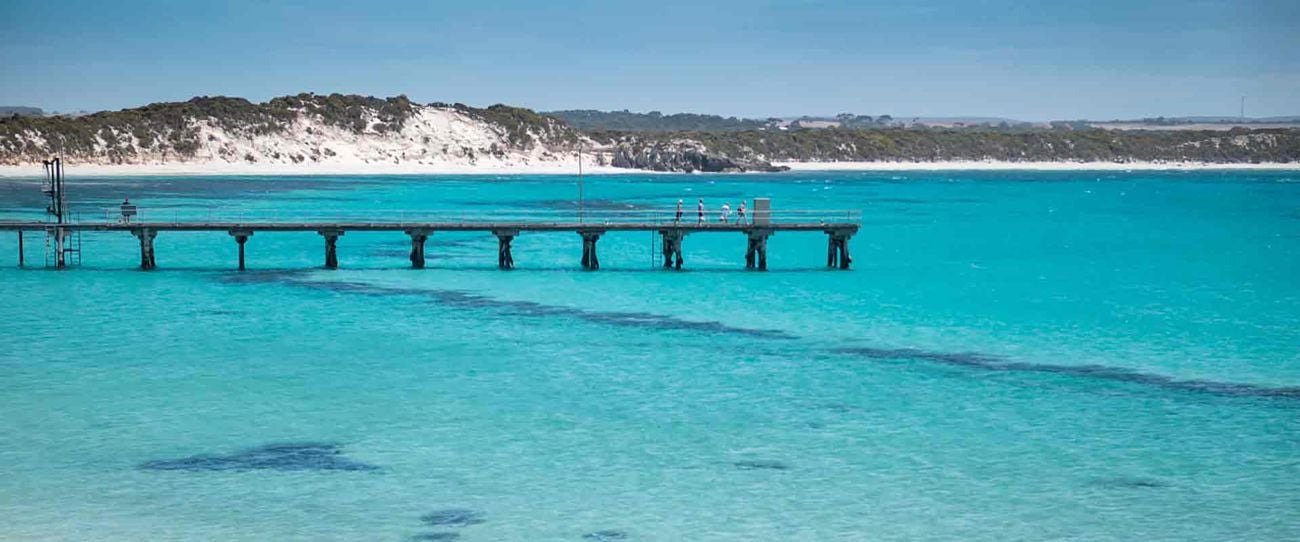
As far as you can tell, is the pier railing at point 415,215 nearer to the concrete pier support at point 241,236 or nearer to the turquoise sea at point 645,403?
the turquoise sea at point 645,403

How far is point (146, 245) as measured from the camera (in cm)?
6419

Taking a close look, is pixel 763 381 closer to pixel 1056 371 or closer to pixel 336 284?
pixel 1056 371

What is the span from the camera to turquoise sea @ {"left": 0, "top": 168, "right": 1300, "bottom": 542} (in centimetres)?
2459

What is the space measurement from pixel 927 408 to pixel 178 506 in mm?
16254

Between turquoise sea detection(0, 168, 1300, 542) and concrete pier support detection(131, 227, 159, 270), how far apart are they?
110cm

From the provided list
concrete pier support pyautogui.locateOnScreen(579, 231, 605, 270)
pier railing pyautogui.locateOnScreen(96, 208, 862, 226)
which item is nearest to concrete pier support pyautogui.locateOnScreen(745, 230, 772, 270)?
concrete pier support pyautogui.locateOnScreen(579, 231, 605, 270)

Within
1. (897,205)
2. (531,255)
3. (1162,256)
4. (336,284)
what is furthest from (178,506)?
(897,205)

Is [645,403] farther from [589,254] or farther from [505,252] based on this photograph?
[589,254]

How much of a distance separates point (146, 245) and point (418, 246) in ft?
37.8

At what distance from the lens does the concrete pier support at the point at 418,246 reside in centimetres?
6456

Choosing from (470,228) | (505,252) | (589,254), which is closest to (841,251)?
(589,254)

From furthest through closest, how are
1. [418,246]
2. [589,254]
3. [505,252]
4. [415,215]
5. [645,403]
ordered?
[415,215], [589,254], [505,252], [418,246], [645,403]

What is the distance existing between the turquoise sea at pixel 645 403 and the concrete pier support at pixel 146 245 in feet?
3.59

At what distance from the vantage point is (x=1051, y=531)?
23781mm
